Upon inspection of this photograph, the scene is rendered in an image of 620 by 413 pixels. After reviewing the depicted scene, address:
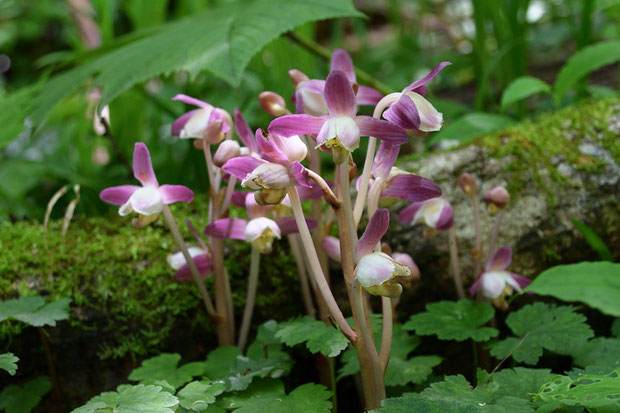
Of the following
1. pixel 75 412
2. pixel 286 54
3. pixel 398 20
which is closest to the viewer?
pixel 75 412

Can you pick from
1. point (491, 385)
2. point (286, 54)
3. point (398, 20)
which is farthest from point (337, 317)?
point (398, 20)

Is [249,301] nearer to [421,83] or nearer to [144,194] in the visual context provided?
[144,194]

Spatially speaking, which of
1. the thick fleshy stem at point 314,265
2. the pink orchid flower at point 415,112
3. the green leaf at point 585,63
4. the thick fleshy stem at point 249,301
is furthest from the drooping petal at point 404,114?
the green leaf at point 585,63

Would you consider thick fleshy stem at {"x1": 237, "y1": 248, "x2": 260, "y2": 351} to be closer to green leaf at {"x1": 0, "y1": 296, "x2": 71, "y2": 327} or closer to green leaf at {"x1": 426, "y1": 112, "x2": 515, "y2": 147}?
green leaf at {"x1": 0, "y1": 296, "x2": 71, "y2": 327}

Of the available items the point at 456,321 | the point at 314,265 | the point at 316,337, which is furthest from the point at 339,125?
the point at 456,321

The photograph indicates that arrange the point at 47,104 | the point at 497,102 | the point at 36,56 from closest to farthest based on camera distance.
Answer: the point at 47,104 → the point at 497,102 → the point at 36,56

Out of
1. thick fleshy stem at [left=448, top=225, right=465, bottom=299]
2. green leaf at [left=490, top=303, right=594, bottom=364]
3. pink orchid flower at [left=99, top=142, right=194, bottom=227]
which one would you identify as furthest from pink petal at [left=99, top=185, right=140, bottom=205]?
green leaf at [left=490, top=303, right=594, bottom=364]

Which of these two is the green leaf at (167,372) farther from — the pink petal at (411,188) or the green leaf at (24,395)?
the pink petal at (411,188)

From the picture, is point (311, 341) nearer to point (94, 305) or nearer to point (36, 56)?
point (94, 305)
